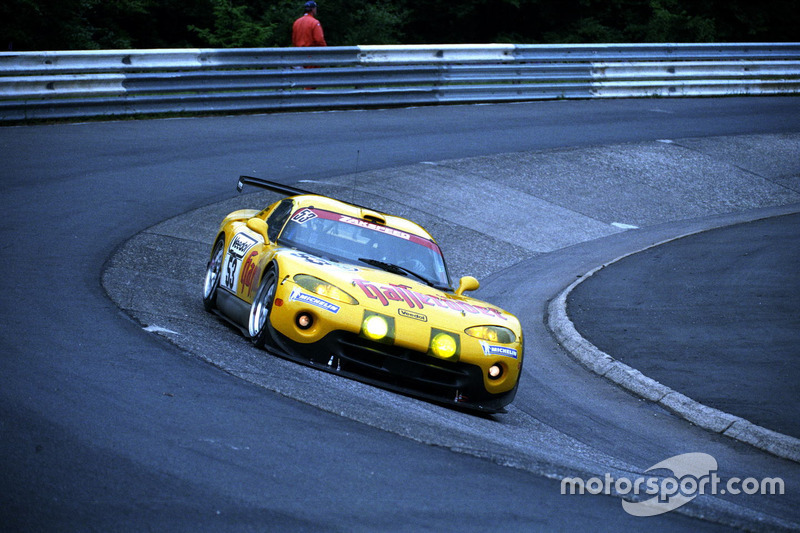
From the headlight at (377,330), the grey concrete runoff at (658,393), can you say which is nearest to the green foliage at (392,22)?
the grey concrete runoff at (658,393)


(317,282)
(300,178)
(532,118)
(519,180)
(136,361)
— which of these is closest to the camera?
(136,361)

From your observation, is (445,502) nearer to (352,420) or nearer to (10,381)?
(352,420)

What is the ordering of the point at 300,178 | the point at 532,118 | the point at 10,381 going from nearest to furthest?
the point at 10,381, the point at 300,178, the point at 532,118

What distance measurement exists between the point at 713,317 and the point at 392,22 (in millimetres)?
20680

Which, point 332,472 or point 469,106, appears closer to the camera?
point 332,472

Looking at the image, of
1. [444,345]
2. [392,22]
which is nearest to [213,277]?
[444,345]

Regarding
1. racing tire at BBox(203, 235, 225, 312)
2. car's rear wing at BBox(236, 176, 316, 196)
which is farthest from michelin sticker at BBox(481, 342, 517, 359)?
car's rear wing at BBox(236, 176, 316, 196)

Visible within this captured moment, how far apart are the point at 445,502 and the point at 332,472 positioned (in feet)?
1.91

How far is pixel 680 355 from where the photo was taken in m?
9.32

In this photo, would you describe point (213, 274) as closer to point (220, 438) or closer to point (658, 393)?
point (658, 393)

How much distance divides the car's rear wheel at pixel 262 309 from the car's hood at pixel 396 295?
21 centimetres

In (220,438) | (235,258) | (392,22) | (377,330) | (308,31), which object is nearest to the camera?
(220,438)

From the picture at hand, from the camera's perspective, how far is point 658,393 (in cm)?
846

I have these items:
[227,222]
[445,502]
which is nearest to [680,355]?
[227,222]
